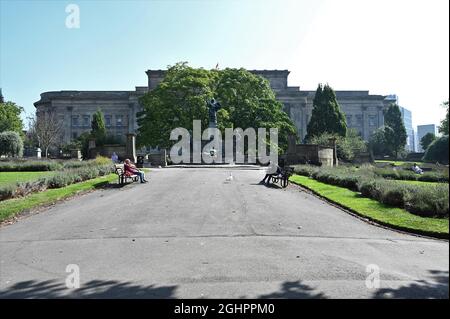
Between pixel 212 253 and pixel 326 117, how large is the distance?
199 ft

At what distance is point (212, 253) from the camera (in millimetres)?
7746

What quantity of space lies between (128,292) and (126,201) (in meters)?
9.61

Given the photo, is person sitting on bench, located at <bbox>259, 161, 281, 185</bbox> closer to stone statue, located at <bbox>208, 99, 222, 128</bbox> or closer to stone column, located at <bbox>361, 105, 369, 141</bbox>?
stone statue, located at <bbox>208, 99, 222, 128</bbox>

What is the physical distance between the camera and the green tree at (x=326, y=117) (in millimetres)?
64500

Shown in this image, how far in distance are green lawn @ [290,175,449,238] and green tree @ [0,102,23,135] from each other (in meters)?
65.3

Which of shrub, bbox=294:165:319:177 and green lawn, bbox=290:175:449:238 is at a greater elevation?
shrub, bbox=294:165:319:177

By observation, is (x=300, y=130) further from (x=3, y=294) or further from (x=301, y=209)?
(x=3, y=294)

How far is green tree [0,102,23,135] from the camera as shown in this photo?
2645 inches

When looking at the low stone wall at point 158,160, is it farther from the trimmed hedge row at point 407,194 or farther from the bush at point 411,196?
the bush at point 411,196

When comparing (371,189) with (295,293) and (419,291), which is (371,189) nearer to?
(419,291)

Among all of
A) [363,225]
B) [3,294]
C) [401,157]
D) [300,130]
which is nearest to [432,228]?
[363,225]

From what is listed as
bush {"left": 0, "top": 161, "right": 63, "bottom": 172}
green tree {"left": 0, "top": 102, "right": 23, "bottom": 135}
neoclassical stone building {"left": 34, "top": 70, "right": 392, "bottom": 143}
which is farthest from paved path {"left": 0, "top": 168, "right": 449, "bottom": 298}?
neoclassical stone building {"left": 34, "top": 70, "right": 392, "bottom": 143}

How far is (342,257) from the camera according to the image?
7.58m

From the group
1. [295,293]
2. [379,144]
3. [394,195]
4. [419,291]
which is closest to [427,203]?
[394,195]
